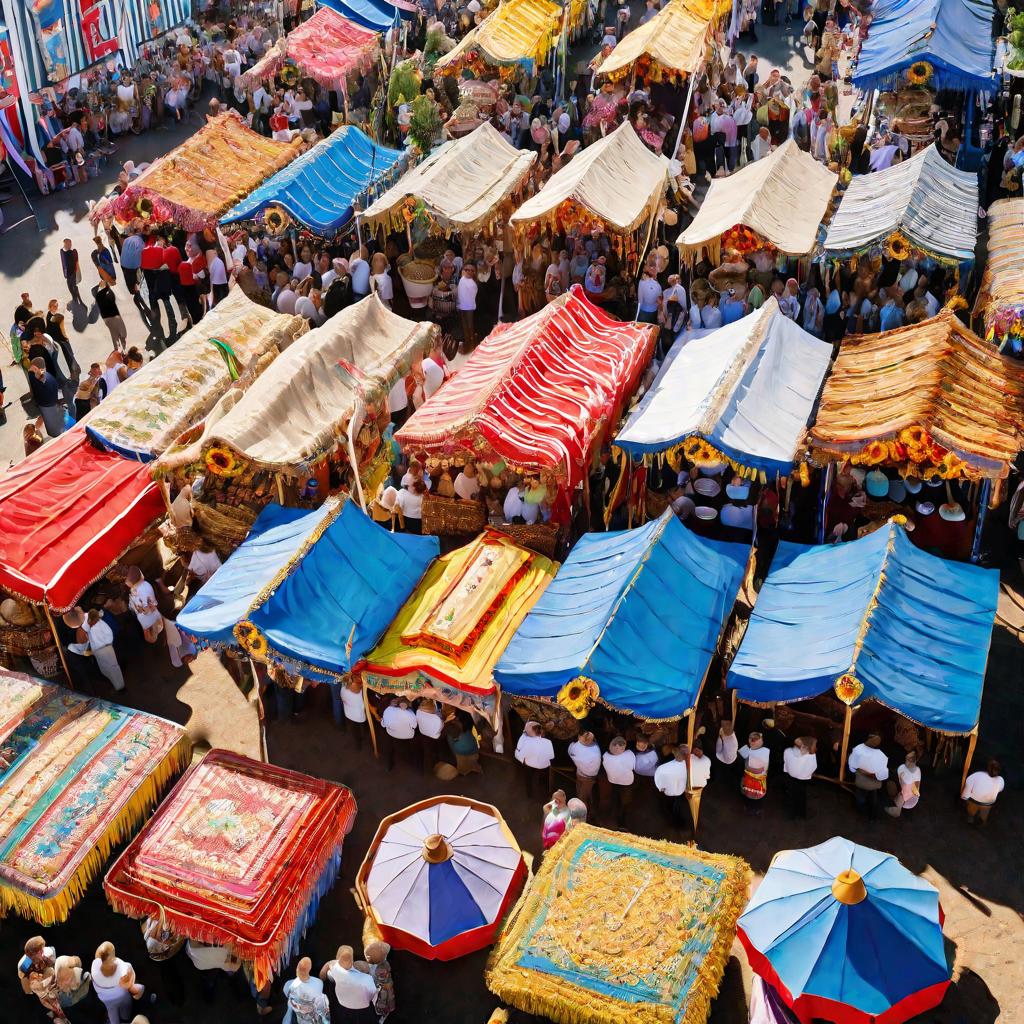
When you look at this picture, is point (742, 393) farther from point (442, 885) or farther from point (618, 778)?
point (442, 885)

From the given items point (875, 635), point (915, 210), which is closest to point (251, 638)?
point (875, 635)

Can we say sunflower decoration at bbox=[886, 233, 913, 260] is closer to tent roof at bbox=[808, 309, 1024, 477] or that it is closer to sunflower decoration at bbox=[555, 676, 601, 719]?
tent roof at bbox=[808, 309, 1024, 477]

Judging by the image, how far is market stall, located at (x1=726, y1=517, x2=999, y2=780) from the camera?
37.4ft

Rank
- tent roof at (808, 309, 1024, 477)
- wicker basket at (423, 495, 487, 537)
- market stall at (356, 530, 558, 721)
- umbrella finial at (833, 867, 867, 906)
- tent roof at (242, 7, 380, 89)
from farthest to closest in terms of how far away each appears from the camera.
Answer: tent roof at (242, 7, 380, 89), wicker basket at (423, 495, 487, 537), tent roof at (808, 309, 1024, 477), market stall at (356, 530, 558, 721), umbrella finial at (833, 867, 867, 906)

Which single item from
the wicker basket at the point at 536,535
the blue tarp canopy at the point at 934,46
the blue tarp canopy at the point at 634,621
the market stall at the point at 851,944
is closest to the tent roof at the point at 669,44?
the blue tarp canopy at the point at 934,46

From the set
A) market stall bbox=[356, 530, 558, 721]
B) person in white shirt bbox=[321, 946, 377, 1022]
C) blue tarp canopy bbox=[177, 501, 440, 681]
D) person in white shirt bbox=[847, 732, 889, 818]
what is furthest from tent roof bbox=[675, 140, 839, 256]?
person in white shirt bbox=[321, 946, 377, 1022]

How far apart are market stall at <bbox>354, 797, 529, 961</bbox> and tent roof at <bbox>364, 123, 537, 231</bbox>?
1131 centimetres

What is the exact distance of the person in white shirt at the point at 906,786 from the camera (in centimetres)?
1152

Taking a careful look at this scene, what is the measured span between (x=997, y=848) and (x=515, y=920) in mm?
4662

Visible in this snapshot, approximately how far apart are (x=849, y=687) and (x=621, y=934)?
3.14 meters

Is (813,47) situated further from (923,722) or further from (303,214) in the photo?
(923,722)

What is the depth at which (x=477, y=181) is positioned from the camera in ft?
68.1

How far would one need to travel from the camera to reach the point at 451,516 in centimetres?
1516

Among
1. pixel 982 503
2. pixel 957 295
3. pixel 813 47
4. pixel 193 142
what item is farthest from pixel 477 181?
pixel 813 47
